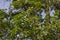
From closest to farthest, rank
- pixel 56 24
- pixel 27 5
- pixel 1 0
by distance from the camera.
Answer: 1. pixel 56 24
2. pixel 27 5
3. pixel 1 0

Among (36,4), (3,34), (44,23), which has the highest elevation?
(36,4)

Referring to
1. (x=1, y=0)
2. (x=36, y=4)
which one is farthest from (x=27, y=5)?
(x=1, y=0)

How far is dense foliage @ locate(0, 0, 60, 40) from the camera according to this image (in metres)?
4.45

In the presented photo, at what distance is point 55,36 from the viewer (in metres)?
4.51

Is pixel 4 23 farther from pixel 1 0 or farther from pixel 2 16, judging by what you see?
pixel 1 0

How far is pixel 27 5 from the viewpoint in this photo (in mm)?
4805

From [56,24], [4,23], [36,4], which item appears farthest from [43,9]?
[4,23]

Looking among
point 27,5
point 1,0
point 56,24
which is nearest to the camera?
point 56,24

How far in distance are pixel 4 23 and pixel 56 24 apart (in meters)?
1.23

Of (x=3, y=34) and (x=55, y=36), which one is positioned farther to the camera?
(x=3, y=34)

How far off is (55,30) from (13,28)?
0.93 m

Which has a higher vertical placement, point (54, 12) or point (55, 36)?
point (54, 12)

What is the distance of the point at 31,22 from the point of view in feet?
14.8

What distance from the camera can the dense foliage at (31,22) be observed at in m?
4.45
